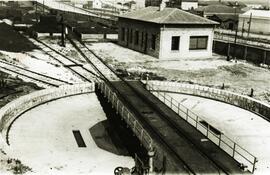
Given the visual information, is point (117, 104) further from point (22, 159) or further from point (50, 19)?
point (50, 19)

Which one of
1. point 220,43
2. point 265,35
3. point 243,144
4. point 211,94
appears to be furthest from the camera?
point 265,35

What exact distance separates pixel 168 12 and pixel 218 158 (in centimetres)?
3514

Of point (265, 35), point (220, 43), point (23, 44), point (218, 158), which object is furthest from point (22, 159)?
point (265, 35)

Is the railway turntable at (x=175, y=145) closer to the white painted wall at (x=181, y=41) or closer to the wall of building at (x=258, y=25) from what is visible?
the white painted wall at (x=181, y=41)

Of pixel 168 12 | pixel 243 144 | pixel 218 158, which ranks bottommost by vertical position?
pixel 243 144

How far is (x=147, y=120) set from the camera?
770 inches

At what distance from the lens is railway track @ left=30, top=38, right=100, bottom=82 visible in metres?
34.7

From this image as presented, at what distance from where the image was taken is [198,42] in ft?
157

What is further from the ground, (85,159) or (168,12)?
(168,12)

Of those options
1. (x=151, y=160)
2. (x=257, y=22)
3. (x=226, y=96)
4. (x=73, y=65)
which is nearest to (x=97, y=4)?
(x=257, y=22)

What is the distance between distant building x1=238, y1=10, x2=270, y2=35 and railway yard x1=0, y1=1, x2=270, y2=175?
26026mm

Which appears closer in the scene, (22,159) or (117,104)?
(22,159)

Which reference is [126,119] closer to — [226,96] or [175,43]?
[226,96]

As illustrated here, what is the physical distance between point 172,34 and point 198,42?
170 inches
